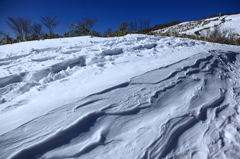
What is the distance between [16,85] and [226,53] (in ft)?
12.6

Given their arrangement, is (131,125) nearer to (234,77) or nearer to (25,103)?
(25,103)

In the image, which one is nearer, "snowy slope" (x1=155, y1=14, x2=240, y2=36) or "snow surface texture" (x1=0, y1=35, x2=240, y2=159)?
"snow surface texture" (x1=0, y1=35, x2=240, y2=159)

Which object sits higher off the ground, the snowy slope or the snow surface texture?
the snowy slope

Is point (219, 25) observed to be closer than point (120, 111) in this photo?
No

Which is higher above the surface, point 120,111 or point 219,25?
point 219,25

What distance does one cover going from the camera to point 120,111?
110 centimetres

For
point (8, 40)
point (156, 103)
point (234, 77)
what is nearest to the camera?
point (156, 103)

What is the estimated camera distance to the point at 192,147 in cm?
97

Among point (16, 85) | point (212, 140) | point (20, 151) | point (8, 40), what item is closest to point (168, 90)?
point (212, 140)

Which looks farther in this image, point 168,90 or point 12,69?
point 12,69

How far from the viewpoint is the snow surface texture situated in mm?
864

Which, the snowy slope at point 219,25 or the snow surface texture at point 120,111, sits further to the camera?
the snowy slope at point 219,25

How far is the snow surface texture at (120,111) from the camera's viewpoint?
0.86m

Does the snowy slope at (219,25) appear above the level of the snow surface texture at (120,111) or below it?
above
